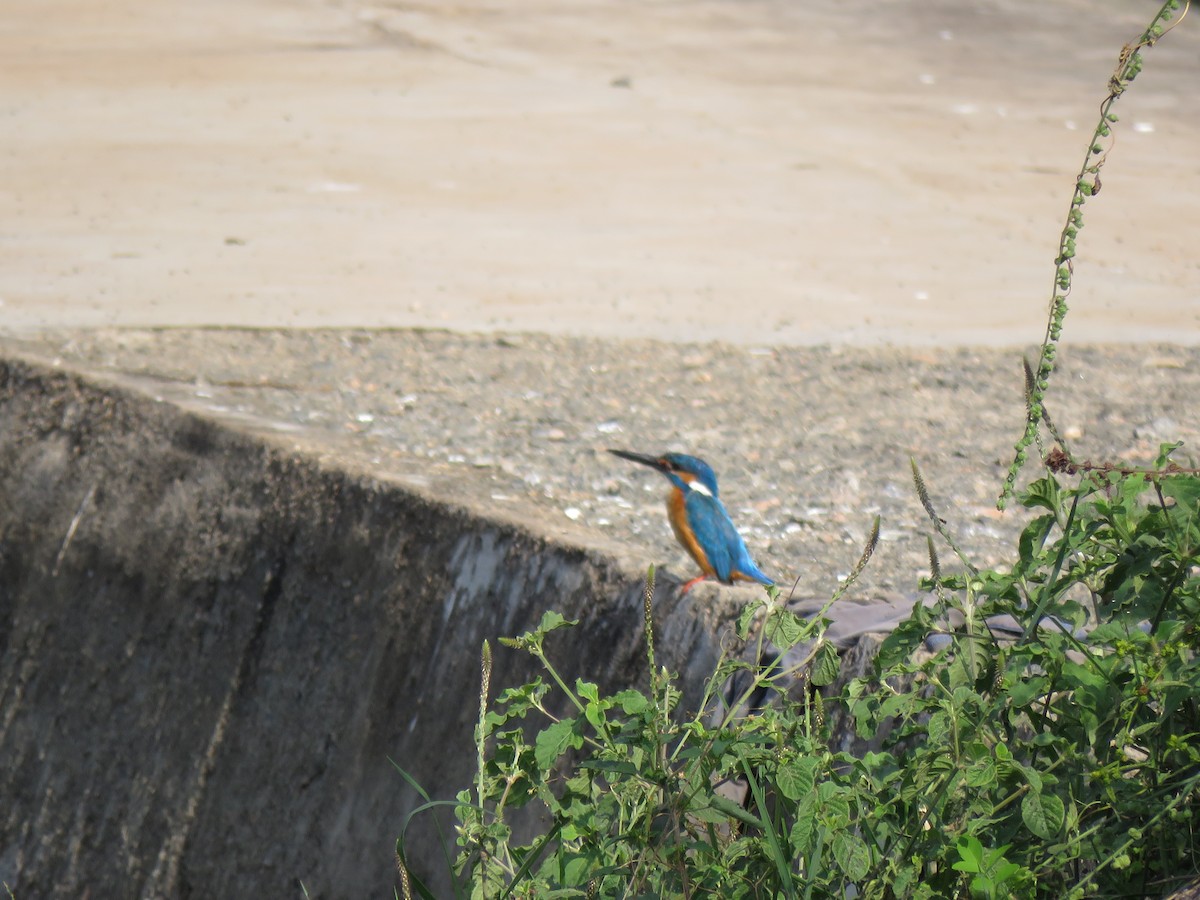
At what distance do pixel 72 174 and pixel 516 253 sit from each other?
2465mm

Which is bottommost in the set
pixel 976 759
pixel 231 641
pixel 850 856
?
pixel 231 641

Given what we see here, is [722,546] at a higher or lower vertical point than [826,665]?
lower

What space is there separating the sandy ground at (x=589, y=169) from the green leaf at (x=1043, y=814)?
146 inches

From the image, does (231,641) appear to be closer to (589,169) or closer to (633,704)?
(633,704)

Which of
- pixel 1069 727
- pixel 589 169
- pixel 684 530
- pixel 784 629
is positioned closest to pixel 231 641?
pixel 684 530

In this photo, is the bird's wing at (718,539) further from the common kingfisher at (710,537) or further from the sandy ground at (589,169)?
the sandy ground at (589,169)

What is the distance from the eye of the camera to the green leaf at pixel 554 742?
1.59 meters

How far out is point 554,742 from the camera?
161 cm

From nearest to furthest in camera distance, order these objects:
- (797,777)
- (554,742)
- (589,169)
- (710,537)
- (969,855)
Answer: (969,855) < (797,777) < (554,742) < (710,537) < (589,169)

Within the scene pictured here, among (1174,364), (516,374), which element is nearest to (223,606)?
(516,374)

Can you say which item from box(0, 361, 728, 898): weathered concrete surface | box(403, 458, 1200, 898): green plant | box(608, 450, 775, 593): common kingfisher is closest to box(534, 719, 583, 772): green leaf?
box(403, 458, 1200, 898): green plant

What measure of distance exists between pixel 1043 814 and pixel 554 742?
0.53 meters

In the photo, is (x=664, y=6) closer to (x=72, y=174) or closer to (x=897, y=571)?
(x=72, y=174)

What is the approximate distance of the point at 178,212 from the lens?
6512 mm
